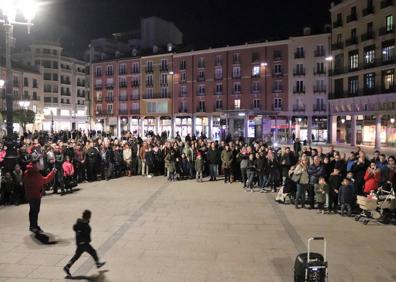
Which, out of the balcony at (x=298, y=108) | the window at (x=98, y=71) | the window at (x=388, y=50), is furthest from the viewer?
the window at (x=98, y=71)

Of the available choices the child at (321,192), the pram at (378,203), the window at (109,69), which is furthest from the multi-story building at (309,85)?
the pram at (378,203)

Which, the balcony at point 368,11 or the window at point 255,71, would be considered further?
the window at point 255,71

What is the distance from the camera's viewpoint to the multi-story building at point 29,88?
245 feet

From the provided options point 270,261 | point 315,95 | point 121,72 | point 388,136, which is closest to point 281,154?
point 270,261

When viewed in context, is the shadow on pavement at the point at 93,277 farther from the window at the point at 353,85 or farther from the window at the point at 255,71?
the window at the point at 255,71

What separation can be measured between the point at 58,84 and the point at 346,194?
87.4 m

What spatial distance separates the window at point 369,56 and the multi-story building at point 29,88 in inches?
2032

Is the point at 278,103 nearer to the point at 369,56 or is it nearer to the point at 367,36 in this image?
the point at 369,56

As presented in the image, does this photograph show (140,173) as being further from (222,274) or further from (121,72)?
(121,72)

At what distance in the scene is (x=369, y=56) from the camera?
48.2 meters

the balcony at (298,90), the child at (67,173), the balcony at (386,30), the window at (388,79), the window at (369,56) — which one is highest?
the balcony at (386,30)

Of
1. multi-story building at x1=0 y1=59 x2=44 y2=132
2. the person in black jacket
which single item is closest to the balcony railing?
multi-story building at x1=0 y1=59 x2=44 y2=132

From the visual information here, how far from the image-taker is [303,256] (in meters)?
6.31

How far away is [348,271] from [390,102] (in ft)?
136
